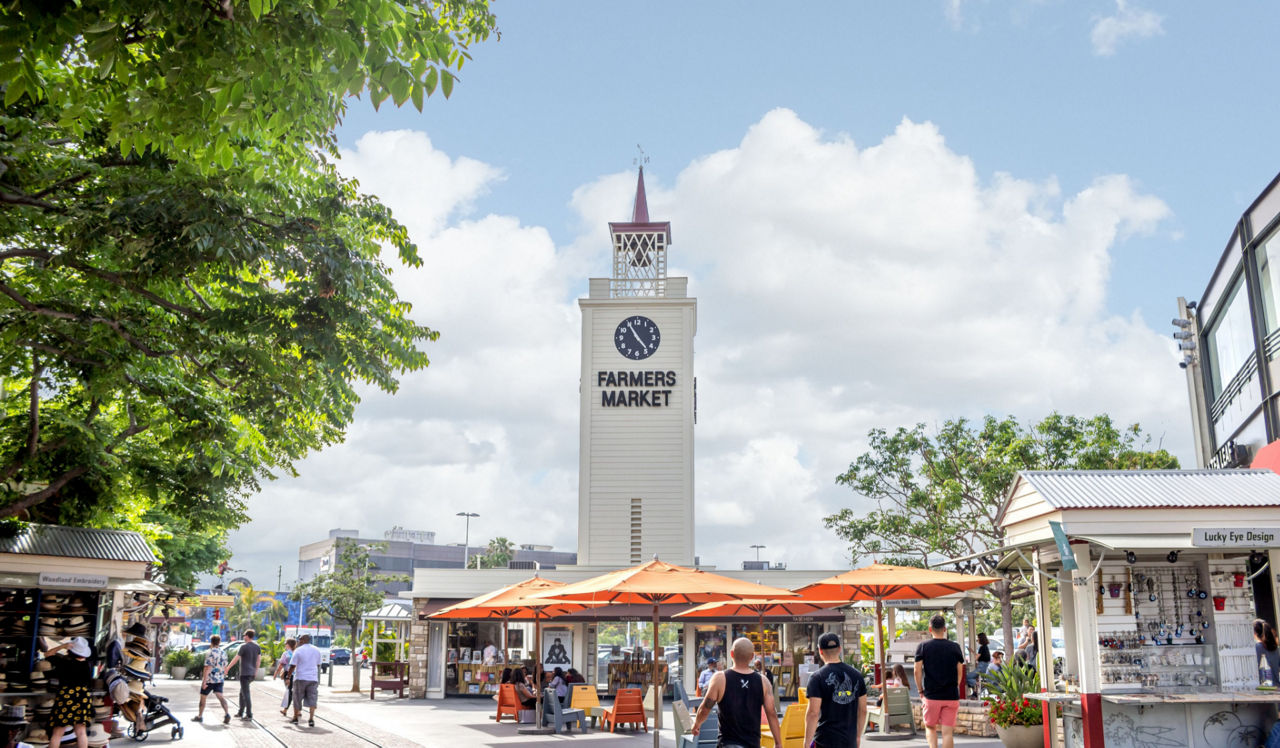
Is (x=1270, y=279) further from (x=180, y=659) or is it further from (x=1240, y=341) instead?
(x=180, y=659)

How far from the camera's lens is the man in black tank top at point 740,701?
24.8 feet

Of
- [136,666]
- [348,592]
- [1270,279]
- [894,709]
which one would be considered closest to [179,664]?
[348,592]

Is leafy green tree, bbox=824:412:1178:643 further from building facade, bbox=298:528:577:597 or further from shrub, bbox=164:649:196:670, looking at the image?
building facade, bbox=298:528:577:597

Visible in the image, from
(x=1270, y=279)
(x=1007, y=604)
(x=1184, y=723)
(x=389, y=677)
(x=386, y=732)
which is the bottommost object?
(x=389, y=677)

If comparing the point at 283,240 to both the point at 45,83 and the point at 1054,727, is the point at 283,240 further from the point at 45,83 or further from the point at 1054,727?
the point at 1054,727

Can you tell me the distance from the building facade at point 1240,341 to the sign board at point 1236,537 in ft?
22.2

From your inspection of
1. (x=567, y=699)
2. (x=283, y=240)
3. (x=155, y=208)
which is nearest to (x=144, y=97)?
(x=155, y=208)

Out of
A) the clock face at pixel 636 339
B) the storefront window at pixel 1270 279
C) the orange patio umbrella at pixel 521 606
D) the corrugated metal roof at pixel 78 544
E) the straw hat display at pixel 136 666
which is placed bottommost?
the straw hat display at pixel 136 666

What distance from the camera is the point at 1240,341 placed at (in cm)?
2008

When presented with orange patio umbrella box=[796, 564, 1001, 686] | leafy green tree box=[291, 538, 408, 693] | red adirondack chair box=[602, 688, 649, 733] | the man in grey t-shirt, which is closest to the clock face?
leafy green tree box=[291, 538, 408, 693]

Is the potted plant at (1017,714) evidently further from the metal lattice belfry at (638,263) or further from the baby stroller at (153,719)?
the metal lattice belfry at (638,263)

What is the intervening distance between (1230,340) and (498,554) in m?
77.8

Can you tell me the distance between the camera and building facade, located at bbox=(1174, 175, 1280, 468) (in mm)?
16984

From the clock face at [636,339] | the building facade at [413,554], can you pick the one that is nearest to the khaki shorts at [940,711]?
the clock face at [636,339]
